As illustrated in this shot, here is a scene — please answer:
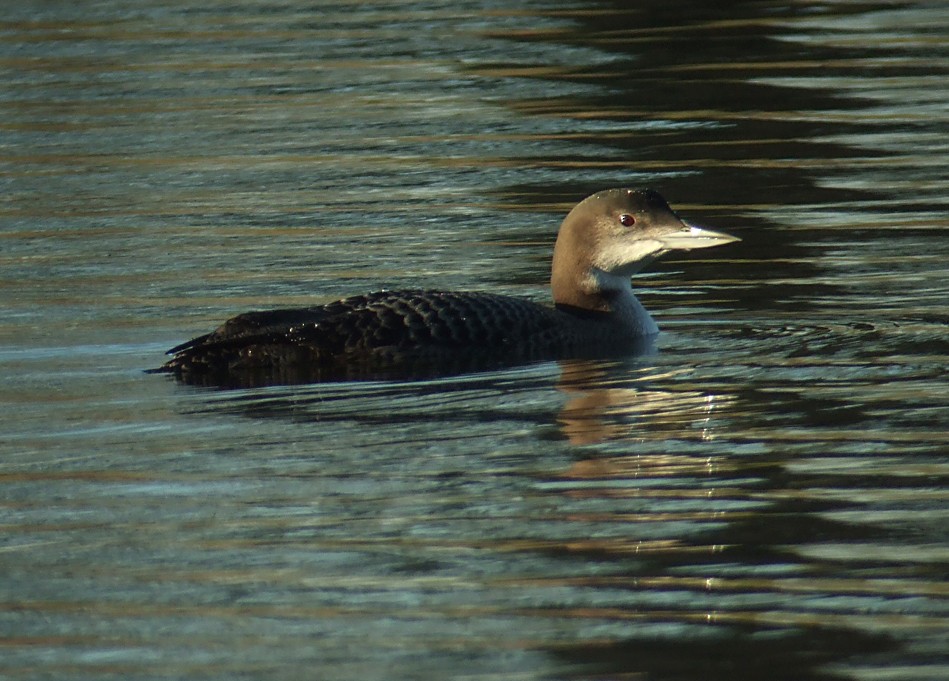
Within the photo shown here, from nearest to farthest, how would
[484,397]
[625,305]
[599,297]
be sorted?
1. [484,397]
2. [625,305]
3. [599,297]

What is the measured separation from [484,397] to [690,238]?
167cm

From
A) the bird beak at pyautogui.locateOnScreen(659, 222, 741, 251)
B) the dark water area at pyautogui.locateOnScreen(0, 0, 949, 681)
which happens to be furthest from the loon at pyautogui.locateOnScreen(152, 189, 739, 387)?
the dark water area at pyautogui.locateOnScreen(0, 0, 949, 681)

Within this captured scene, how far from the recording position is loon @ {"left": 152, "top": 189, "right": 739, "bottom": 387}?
24.3 feet

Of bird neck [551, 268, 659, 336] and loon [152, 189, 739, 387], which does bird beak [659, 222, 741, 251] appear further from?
bird neck [551, 268, 659, 336]

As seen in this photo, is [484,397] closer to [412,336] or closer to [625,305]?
[412,336]

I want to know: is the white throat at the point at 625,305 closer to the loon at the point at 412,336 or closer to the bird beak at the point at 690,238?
the loon at the point at 412,336

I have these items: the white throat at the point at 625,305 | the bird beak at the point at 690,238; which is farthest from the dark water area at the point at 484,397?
the bird beak at the point at 690,238

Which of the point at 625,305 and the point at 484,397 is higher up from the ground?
the point at 625,305

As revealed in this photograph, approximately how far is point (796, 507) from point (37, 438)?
251 centimetres

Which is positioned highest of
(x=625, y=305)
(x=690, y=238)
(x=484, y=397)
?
(x=690, y=238)

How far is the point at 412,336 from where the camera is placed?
755 centimetres

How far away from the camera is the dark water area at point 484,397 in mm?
4672

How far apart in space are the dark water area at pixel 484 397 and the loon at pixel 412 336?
0.17 meters

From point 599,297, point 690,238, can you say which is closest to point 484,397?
point 599,297
